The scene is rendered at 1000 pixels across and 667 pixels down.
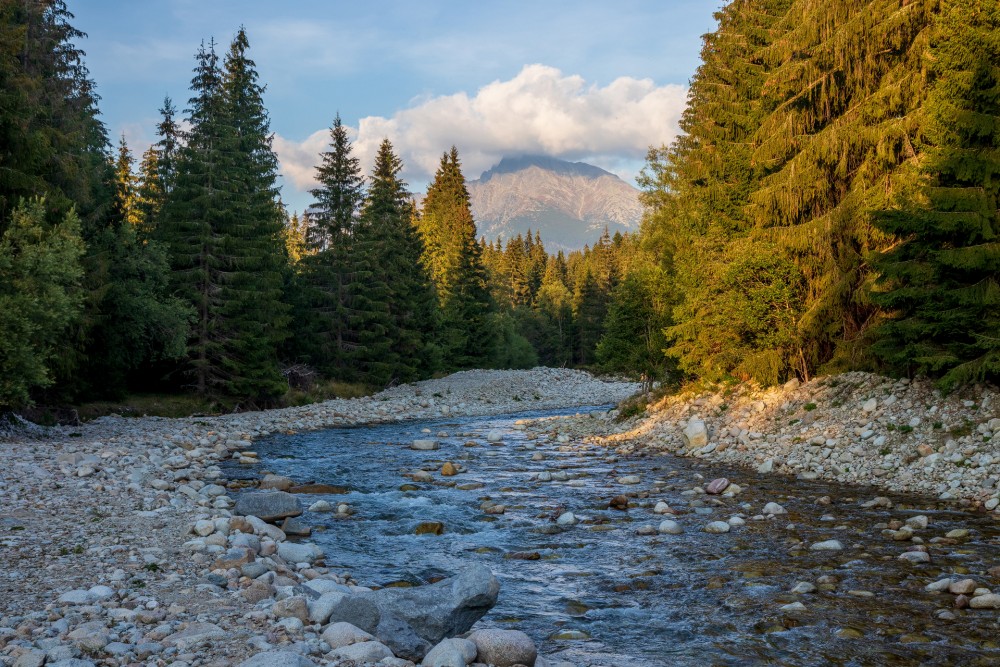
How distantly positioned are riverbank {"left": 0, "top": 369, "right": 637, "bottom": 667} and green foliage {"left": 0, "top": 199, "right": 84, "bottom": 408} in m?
1.75

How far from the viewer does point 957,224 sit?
1277cm

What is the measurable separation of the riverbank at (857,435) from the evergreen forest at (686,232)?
0.76 metres

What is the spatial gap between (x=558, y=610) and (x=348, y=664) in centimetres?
290

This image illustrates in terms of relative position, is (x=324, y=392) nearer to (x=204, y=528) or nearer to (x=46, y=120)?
(x=46, y=120)

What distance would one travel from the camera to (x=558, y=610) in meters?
7.21

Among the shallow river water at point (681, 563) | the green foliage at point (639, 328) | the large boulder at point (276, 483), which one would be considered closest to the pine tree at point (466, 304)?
the green foliage at point (639, 328)

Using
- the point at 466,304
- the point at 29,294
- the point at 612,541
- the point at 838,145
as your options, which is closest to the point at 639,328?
the point at 838,145

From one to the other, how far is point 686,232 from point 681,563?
17.5 metres

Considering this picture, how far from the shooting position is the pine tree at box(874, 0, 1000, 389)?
12695mm

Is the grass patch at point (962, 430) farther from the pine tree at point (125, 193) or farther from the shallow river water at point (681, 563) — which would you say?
the pine tree at point (125, 193)

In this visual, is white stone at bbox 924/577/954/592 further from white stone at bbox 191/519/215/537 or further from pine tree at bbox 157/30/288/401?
pine tree at bbox 157/30/288/401

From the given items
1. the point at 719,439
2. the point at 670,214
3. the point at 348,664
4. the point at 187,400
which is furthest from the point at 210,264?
the point at 348,664

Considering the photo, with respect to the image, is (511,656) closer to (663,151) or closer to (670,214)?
(670,214)

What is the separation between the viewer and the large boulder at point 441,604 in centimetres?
603
